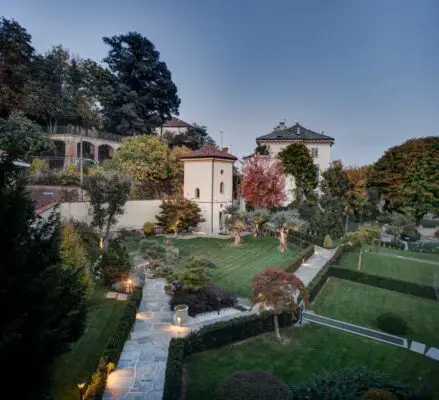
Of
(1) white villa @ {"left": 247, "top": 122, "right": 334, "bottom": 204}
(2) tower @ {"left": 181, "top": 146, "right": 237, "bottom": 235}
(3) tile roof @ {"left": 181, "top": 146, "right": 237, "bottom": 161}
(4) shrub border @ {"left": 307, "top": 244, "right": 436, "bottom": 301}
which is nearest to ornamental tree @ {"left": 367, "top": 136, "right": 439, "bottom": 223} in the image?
(1) white villa @ {"left": 247, "top": 122, "right": 334, "bottom": 204}

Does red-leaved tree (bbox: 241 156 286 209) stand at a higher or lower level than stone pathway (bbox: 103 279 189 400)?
higher

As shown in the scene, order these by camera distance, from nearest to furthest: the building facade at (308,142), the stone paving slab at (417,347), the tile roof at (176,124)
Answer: the stone paving slab at (417,347), the building facade at (308,142), the tile roof at (176,124)

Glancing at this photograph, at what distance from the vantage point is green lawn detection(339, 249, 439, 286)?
77.0 ft

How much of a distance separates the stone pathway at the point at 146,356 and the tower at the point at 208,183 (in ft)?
58.1

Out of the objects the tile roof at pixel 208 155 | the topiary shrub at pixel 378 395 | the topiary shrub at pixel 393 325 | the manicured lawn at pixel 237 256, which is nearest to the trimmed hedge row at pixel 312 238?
the manicured lawn at pixel 237 256

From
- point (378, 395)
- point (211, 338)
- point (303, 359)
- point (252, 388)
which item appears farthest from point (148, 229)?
point (378, 395)

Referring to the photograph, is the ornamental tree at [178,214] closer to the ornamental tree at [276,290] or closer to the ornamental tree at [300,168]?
the ornamental tree at [300,168]

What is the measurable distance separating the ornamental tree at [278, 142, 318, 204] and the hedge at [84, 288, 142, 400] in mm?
31473

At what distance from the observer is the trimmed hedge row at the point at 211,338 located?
859cm

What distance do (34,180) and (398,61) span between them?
27.5 m

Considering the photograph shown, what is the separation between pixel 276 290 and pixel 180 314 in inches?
152

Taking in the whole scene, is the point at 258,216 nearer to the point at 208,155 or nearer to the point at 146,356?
the point at 208,155

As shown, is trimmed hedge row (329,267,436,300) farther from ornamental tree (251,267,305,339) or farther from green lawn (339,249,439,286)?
ornamental tree (251,267,305,339)

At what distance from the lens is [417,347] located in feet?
43.9
